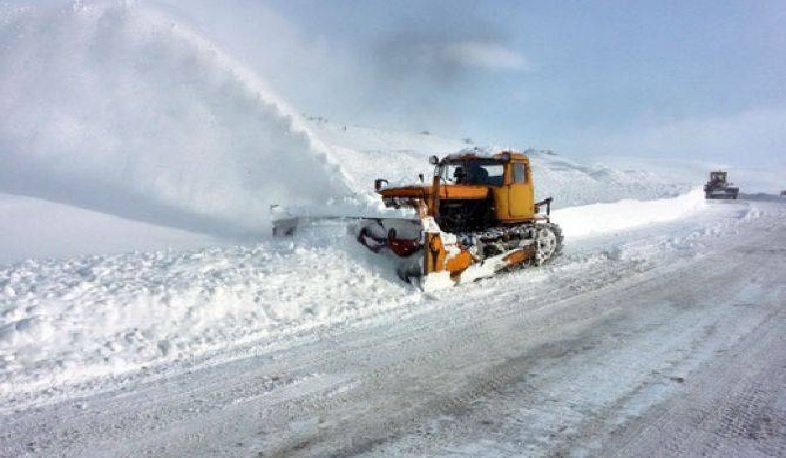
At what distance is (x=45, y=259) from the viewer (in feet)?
27.6

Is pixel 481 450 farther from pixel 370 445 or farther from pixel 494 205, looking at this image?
pixel 494 205

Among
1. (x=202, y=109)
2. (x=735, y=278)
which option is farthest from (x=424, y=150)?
(x=735, y=278)

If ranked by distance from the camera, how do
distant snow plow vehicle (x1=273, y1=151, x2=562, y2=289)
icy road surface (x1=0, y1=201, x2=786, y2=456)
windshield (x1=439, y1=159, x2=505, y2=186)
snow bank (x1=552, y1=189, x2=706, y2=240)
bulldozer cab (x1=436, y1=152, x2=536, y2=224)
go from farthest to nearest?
snow bank (x1=552, y1=189, x2=706, y2=240), windshield (x1=439, y1=159, x2=505, y2=186), bulldozer cab (x1=436, y1=152, x2=536, y2=224), distant snow plow vehicle (x1=273, y1=151, x2=562, y2=289), icy road surface (x1=0, y1=201, x2=786, y2=456)

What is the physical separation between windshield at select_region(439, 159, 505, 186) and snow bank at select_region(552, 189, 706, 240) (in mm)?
6047

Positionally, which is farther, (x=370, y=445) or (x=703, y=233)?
(x=703, y=233)

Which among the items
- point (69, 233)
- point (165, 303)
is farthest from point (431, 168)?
point (165, 303)

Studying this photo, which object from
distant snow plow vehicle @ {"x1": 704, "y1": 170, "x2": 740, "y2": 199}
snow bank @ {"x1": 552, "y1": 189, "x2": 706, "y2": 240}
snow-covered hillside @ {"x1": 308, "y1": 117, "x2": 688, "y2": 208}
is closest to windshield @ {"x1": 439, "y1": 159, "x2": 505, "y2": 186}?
snow bank @ {"x1": 552, "y1": 189, "x2": 706, "y2": 240}

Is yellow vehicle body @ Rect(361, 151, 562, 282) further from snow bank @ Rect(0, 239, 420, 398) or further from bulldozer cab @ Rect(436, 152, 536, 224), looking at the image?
snow bank @ Rect(0, 239, 420, 398)

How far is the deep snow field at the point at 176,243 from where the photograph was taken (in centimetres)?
520

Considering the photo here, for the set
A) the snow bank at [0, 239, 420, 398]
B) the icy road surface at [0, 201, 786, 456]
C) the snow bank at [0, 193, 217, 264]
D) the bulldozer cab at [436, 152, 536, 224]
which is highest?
the bulldozer cab at [436, 152, 536, 224]

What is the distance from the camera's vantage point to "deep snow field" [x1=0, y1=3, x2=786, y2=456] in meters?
5.20

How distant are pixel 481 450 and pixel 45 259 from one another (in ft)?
24.6

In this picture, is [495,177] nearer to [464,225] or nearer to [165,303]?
[464,225]

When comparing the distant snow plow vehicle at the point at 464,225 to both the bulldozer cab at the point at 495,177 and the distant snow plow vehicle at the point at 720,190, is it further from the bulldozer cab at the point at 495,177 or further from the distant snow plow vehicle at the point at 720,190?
the distant snow plow vehicle at the point at 720,190
